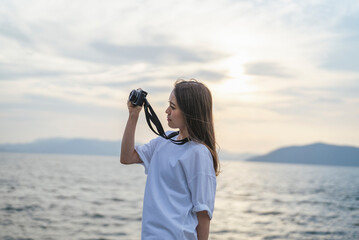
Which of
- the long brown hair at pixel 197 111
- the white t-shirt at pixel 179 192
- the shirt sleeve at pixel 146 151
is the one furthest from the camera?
the shirt sleeve at pixel 146 151

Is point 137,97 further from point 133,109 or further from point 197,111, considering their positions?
point 197,111

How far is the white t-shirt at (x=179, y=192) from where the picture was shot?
7.43 ft

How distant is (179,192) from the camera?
93.6 inches

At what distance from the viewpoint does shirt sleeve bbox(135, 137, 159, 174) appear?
2643 millimetres

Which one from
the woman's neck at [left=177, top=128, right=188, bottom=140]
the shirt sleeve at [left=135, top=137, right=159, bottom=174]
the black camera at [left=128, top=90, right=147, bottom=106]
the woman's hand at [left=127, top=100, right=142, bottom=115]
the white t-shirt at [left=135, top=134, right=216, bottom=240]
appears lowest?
the white t-shirt at [left=135, top=134, right=216, bottom=240]

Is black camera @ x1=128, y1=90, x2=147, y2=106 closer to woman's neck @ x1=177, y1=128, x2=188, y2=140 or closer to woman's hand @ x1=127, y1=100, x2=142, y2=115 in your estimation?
woman's hand @ x1=127, y1=100, x2=142, y2=115

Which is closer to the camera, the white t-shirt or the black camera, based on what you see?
the white t-shirt

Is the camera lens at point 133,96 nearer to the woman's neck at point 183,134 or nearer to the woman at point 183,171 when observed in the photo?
the woman at point 183,171

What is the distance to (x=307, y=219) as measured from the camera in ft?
63.5

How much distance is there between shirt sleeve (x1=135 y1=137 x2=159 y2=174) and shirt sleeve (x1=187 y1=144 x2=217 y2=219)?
42cm

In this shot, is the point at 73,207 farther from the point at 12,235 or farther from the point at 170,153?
the point at 170,153

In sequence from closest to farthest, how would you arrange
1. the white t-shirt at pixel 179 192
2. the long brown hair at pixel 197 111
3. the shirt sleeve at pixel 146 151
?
1. the white t-shirt at pixel 179 192
2. the long brown hair at pixel 197 111
3. the shirt sleeve at pixel 146 151

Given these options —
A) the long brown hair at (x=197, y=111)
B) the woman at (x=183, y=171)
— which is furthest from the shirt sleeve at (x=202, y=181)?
the long brown hair at (x=197, y=111)

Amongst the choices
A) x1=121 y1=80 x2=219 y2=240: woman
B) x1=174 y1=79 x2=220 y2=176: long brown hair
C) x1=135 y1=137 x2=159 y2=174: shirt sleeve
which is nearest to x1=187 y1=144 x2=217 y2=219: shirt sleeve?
x1=121 y1=80 x2=219 y2=240: woman
